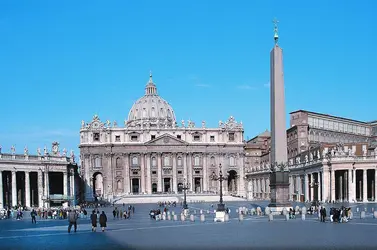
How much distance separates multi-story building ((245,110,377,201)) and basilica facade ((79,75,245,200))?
677 cm

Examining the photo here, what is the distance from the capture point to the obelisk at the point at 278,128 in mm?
34156

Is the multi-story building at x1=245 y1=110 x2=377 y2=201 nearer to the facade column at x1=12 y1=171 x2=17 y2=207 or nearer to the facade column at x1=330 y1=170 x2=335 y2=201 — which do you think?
the facade column at x1=330 y1=170 x2=335 y2=201

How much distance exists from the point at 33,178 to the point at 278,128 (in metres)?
46.7

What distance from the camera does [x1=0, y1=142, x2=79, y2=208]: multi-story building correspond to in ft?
216

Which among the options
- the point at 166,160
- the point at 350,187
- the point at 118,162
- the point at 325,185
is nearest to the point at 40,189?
the point at 325,185

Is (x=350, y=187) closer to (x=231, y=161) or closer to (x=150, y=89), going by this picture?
(x=231, y=161)

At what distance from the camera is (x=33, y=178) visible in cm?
7362

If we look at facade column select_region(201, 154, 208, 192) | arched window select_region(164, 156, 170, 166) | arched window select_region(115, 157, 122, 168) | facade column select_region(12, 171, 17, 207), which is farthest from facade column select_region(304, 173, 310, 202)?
arched window select_region(115, 157, 122, 168)

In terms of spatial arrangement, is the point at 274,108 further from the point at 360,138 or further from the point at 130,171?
the point at 130,171

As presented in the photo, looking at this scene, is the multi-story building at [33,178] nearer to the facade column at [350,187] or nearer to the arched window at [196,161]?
the facade column at [350,187]

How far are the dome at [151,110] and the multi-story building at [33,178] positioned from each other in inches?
2057

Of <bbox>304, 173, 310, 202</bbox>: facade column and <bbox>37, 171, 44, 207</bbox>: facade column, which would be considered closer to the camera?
<bbox>37, 171, 44, 207</bbox>: facade column

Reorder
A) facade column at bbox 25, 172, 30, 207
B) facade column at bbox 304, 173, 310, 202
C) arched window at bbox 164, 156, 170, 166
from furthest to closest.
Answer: arched window at bbox 164, 156, 170, 166
facade column at bbox 304, 173, 310, 202
facade column at bbox 25, 172, 30, 207

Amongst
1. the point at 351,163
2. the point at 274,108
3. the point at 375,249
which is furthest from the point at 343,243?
the point at 351,163
